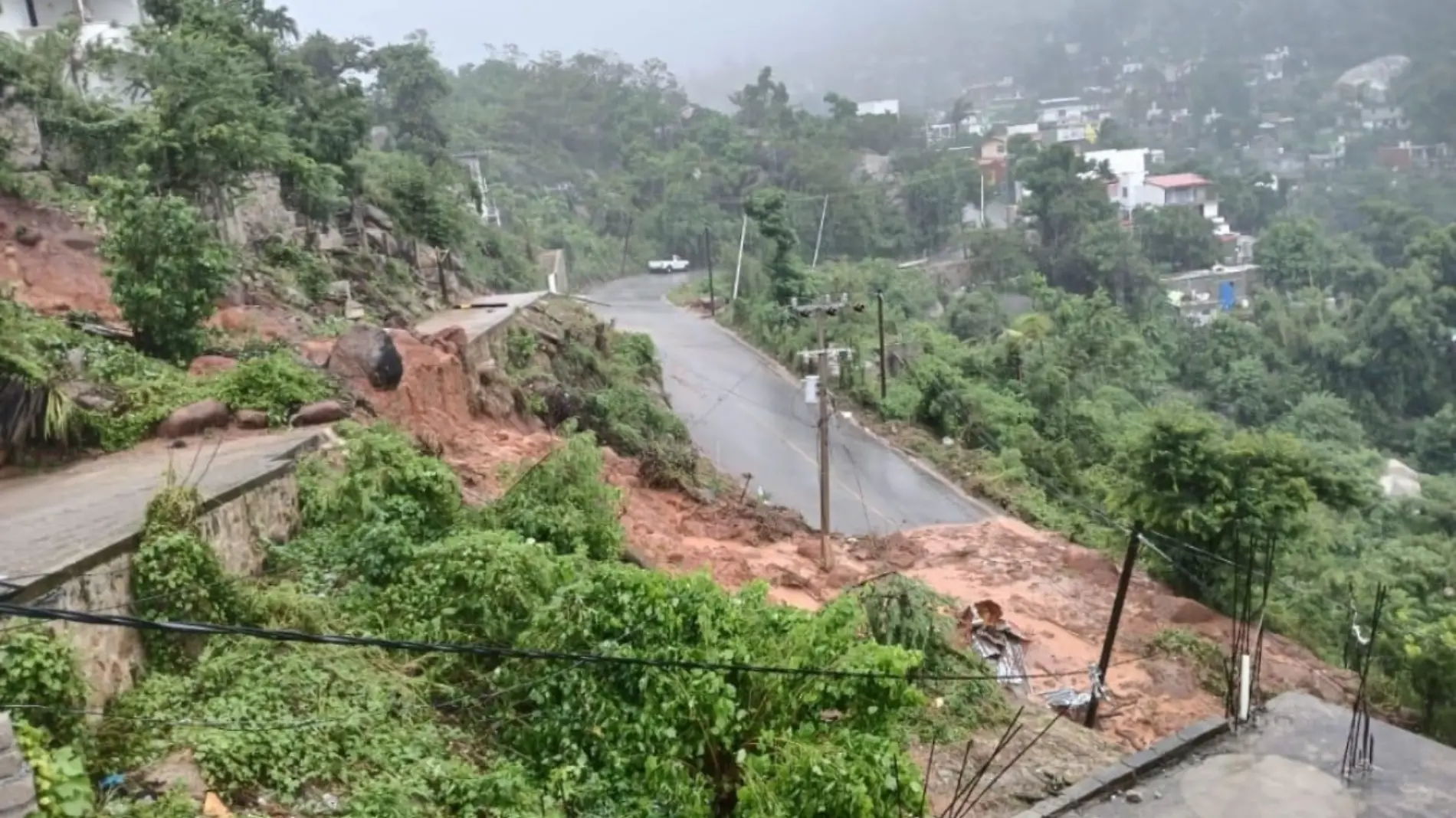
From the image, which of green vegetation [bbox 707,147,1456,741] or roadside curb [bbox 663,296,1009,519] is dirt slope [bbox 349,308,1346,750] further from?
roadside curb [bbox 663,296,1009,519]

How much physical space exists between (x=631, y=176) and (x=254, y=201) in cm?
A: 3869

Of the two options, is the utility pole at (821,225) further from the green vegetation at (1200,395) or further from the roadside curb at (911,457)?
the roadside curb at (911,457)

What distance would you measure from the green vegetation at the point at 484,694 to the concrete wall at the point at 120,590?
0.15 meters

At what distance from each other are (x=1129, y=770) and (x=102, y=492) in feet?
30.0

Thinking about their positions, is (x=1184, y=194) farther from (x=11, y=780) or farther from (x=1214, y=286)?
(x=11, y=780)

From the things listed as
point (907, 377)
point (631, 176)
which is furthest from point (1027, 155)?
point (907, 377)

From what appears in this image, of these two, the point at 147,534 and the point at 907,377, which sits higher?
the point at 147,534

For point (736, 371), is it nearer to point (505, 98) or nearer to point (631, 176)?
point (631, 176)

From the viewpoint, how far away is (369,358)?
1438cm

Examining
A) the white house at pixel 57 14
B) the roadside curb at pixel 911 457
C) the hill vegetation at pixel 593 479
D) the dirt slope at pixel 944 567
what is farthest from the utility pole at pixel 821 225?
the dirt slope at pixel 944 567

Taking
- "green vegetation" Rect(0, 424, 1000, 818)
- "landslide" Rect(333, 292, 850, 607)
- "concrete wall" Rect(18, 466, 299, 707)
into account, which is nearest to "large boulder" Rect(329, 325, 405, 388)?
"landslide" Rect(333, 292, 850, 607)

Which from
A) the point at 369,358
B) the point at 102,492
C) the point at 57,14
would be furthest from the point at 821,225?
the point at 102,492

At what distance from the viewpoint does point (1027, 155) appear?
188 feet

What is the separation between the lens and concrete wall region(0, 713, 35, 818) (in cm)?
478
